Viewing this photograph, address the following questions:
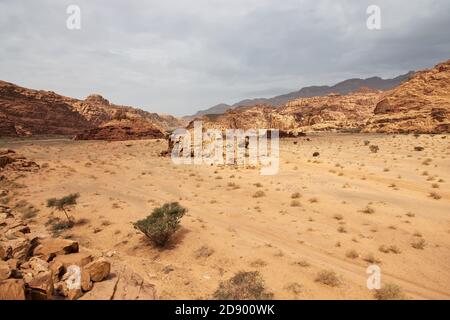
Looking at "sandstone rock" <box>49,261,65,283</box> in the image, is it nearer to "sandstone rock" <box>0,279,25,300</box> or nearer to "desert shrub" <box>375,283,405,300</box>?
Answer: "sandstone rock" <box>0,279,25,300</box>

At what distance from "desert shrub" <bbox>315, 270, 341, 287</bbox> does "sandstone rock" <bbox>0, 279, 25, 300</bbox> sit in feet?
19.7

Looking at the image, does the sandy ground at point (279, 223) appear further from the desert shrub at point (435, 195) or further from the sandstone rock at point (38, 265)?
the sandstone rock at point (38, 265)

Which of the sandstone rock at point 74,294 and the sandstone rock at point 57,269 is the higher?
the sandstone rock at point 57,269

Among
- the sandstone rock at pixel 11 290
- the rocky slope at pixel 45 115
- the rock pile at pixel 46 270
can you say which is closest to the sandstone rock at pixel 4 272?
the rock pile at pixel 46 270

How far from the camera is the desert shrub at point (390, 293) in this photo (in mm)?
6222

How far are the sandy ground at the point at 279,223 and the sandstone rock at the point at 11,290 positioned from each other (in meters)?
2.63

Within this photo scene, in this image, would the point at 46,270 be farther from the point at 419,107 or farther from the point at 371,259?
the point at 419,107

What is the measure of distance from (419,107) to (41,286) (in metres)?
61.7

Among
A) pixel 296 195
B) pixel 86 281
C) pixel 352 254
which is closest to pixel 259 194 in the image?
pixel 296 195

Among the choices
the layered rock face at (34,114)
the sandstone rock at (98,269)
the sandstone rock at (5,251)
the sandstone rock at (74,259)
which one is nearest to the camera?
the sandstone rock at (98,269)

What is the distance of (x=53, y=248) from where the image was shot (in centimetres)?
749

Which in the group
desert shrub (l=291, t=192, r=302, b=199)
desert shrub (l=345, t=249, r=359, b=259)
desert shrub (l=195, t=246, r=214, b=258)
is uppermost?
desert shrub (l=291, t=192, r=302, b=199)

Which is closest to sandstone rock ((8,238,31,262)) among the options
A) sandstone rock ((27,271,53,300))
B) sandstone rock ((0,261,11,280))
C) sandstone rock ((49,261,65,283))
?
sandstone rock ((49,261,65,283))

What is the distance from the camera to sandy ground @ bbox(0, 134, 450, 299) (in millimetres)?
7309
